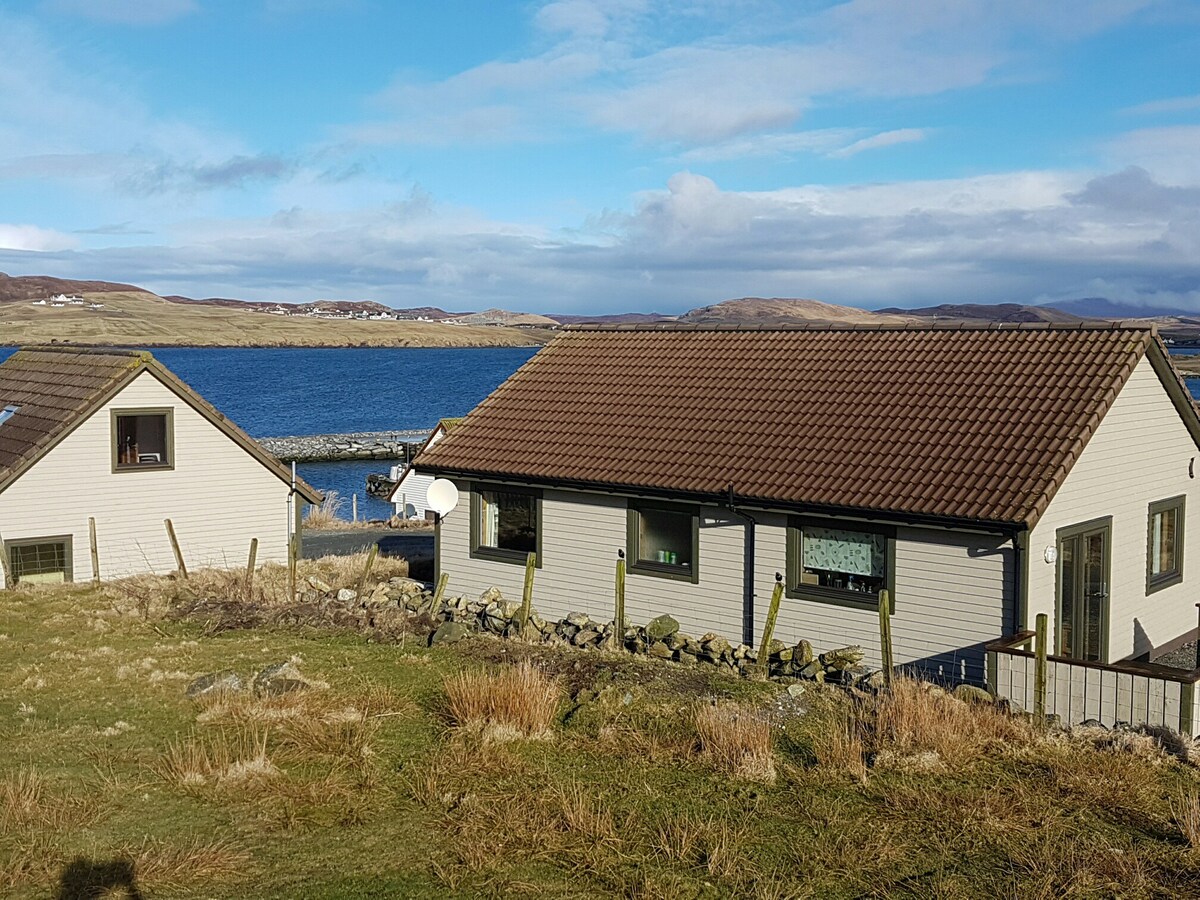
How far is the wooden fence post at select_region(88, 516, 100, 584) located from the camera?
25.0 meters

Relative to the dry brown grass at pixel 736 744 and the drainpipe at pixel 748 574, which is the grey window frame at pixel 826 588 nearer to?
the drainpipe at pixel 748 574

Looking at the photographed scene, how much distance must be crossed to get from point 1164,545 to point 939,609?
5823mm

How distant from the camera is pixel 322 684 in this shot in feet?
50.5

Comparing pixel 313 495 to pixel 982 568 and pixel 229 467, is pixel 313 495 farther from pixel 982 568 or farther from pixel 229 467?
pixel 982 568

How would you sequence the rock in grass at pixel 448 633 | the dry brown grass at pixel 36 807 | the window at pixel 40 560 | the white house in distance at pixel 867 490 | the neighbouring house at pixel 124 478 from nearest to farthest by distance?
the dry brown grass at pixel 36 807
the white house in distance at pixel 867 490
the rock in grass at pixel 448 633
the window at pixel 40 560
the neighbouring house at pixel 124 478

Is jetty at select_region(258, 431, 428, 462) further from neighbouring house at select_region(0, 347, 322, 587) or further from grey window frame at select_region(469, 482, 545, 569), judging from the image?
grey window frame at select_region(469, 482, 545, 569)

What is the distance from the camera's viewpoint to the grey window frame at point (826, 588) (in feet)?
55.0

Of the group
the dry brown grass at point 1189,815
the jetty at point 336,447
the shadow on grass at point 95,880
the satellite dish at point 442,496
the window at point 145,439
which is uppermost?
the window at point 145,439

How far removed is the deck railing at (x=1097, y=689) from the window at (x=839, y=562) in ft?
7.99

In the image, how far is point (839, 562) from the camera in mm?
17453

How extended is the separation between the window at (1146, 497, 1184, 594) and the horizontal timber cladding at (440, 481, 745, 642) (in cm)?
670

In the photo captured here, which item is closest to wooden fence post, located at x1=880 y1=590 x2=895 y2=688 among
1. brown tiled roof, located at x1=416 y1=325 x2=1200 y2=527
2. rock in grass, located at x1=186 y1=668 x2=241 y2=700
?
brown tiled roof, located at x1=416 y1=325 x2=1200 y2=527

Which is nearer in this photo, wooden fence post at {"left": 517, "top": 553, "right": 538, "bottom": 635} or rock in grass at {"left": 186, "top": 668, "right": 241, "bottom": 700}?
rock in grass at {"left": 186, "top": 668, "right": 241, "bottom": 700}

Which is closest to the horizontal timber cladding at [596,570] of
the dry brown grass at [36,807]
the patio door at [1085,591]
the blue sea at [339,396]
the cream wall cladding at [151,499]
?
the patio door at [1085,591]
